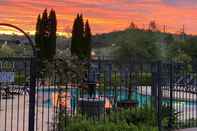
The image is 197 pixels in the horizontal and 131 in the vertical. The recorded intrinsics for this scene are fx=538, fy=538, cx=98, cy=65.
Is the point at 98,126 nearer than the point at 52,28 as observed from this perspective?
Yes

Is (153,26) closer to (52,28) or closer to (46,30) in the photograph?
(46,30)

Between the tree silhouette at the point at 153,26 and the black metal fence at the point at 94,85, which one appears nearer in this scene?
the black metal fence at the point at 94,85

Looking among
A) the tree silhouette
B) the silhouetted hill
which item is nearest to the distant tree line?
the silhouetted hill

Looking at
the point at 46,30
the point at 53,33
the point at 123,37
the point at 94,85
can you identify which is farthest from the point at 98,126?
the point at 123,37

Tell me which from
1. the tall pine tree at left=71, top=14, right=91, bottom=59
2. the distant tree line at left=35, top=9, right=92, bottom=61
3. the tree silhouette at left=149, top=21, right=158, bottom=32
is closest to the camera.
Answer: the distant tree line at left=35, top=9, right=92, bottom=61

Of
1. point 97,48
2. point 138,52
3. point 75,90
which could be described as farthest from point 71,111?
point 97,48

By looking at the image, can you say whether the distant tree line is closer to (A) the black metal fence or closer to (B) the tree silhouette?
(B) the tree silhouette

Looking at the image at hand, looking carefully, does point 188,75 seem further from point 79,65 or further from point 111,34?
point 111,34

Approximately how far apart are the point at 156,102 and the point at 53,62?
7.73 ft

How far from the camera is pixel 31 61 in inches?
344

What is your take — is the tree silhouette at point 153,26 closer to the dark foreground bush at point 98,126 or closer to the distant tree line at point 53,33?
the distant tree line at point 53,33

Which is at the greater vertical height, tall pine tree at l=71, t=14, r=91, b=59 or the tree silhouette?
the tree silhouette

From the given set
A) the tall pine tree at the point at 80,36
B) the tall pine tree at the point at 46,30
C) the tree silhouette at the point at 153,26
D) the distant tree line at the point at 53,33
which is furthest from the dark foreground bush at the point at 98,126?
the tree silhouette at the point at 153,26

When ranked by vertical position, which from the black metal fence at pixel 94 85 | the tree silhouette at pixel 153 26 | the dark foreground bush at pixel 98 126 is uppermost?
the tree silhouette at pixel 153 26
